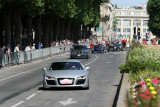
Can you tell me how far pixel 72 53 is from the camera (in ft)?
188

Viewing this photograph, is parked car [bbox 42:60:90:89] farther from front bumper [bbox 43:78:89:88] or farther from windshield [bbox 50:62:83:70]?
windshield [bbox 50:62:83:70]

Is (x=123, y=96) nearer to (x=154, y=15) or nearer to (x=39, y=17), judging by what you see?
(x=39, y=17)

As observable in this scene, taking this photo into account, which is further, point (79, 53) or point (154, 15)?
point (154, 15)

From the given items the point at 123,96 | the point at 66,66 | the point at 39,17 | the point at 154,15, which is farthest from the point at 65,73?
the point at 154,15

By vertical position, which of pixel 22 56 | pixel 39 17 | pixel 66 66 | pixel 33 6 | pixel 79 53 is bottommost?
pixel 79 53

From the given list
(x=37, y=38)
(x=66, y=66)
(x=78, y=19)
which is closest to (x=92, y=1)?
(x=78, y=19)

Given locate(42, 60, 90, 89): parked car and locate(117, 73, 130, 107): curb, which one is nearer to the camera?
locate(117, 73, 130, 107): curb

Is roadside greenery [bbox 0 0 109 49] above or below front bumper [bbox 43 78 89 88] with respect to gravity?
above

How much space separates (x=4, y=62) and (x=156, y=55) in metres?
15.0

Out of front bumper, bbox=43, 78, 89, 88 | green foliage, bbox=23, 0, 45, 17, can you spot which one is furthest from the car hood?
green foliage, bbox=23, 0, 45, 17

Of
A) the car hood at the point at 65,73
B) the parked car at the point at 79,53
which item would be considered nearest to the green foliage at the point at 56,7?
the parked car at the point at 79,53

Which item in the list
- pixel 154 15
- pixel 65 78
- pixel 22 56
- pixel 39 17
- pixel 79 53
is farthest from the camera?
pixel 154 15

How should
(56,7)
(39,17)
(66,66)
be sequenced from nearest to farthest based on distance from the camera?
(66,66) < (56,7) < (39,17)

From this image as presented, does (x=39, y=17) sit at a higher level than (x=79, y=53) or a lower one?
higher
